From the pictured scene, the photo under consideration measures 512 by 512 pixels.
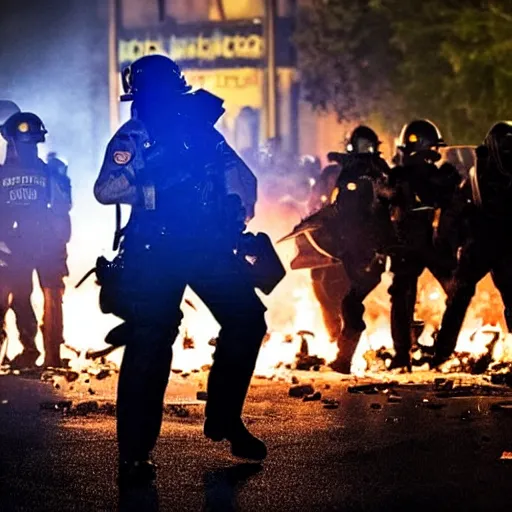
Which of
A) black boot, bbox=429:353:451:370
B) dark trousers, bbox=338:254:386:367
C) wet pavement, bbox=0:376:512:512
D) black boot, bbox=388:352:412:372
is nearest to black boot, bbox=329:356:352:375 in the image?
dark trousers, bbox=338:254:386:367

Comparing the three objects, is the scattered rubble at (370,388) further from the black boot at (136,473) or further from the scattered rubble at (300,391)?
the black boot at (136,473)

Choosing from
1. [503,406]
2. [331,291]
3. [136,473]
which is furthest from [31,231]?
[136,473]

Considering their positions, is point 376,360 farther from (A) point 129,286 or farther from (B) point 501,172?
(A) point 129,286

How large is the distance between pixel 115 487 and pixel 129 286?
2.78ft

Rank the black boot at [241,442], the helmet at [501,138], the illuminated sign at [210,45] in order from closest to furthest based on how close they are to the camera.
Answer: the black boot at [241,442] < the helmet at [501,138] < the illuminated sign at [210,45]

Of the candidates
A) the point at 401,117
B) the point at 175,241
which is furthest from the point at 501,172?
the point at 401,117

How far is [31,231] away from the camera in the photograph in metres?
10.8

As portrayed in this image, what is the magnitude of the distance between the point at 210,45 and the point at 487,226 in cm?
2589

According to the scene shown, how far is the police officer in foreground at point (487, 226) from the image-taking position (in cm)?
967

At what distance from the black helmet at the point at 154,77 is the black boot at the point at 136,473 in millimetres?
1566

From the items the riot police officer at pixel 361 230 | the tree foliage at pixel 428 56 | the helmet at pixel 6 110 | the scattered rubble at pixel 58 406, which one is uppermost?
the tree foliage at pixel 428 56

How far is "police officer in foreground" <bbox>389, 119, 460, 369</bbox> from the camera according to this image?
33.7 feet

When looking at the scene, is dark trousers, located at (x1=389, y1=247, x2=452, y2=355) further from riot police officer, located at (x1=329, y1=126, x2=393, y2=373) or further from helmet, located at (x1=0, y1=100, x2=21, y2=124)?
helmet, located at (x1=0, y1=100, x2=21, y2=124)

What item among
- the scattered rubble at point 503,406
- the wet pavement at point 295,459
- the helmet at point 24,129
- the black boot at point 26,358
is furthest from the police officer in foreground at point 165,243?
the black boot at point 26,358
